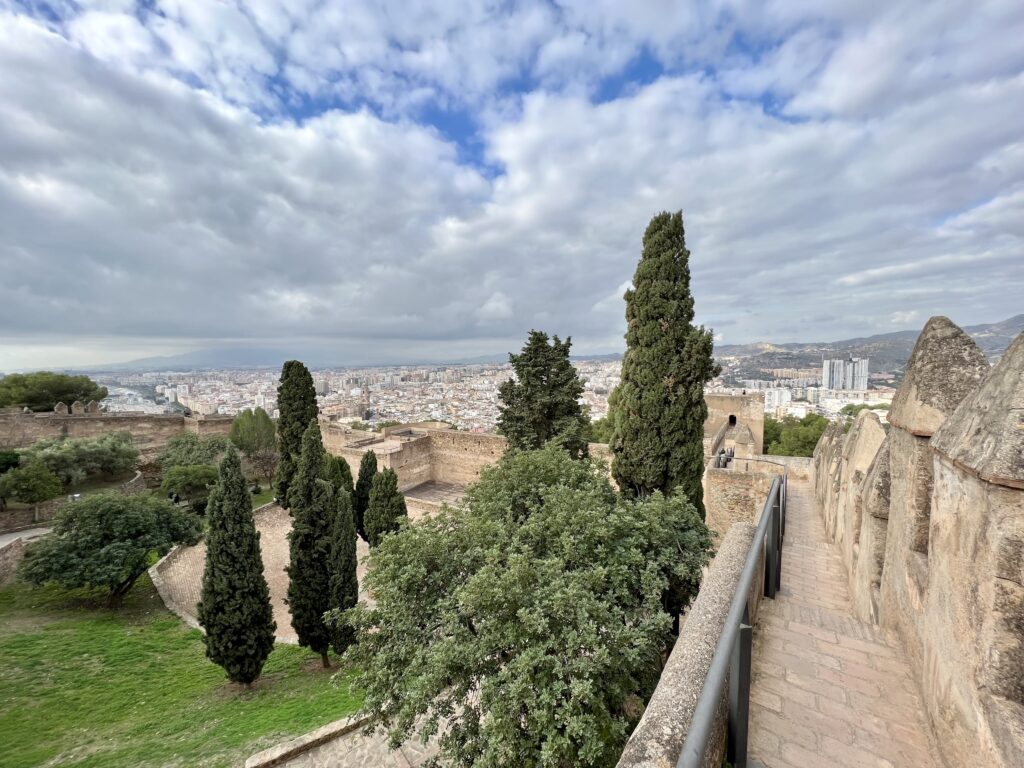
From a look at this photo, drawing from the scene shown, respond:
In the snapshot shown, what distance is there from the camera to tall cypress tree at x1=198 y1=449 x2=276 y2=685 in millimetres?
8781

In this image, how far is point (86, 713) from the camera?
8.39 meters

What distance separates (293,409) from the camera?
16.0 m

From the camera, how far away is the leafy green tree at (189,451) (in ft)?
79.5

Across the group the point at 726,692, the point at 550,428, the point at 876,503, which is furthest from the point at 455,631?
the point at 550,428

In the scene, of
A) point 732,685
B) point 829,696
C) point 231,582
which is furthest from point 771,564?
point 231,582

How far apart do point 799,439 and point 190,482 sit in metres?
31.3

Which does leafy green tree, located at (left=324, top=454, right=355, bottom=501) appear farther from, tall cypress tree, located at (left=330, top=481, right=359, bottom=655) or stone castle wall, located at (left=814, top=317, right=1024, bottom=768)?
stone castle wall, located at (left=814, top=317, right=1024, bottom=768)

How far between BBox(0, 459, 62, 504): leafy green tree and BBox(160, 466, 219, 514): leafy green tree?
150 inches

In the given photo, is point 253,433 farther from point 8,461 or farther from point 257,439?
point 8,461

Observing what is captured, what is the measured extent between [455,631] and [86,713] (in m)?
9.35

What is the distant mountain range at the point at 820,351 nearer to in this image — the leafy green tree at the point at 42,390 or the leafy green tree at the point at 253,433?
the leafy green tree at the point at 253,433

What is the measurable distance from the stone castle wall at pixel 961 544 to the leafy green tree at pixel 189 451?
91.0ft

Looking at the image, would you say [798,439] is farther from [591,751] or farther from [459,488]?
[591,751]

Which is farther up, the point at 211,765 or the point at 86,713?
the point at 211,765
